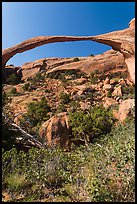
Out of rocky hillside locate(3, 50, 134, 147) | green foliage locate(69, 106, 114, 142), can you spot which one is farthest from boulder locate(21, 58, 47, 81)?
green foliage locate(69, 106, 114, 142)

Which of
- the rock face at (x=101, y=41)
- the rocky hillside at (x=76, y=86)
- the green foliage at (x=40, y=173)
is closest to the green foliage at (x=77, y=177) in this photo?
the green foliage at (x=40, y=173)

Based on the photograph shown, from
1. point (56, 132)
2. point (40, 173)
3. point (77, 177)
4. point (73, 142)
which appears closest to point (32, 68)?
point (73, 142)

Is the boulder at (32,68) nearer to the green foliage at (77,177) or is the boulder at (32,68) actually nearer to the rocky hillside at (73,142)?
the rocky hillside at (73,142)

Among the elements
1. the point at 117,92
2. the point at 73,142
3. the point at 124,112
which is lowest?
the point at 73,142

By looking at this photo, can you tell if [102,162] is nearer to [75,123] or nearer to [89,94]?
[75,123]

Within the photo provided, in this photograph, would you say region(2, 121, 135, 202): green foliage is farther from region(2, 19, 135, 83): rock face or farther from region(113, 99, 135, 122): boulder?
region(113, 99, 135, 122): boulder

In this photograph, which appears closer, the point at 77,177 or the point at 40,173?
the point at 77,177

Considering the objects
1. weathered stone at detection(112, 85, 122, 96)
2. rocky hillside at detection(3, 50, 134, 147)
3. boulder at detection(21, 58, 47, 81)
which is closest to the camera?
rocky hillside at detection(3, 50, 134, 147)

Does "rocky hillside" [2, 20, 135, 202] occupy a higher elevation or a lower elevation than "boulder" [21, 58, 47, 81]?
lower

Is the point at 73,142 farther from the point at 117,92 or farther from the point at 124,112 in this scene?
the point at 117,92

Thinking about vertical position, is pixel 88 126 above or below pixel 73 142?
above

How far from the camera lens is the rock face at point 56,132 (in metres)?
9.51

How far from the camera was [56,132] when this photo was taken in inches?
385

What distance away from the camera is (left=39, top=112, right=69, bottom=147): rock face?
31.2 ft
